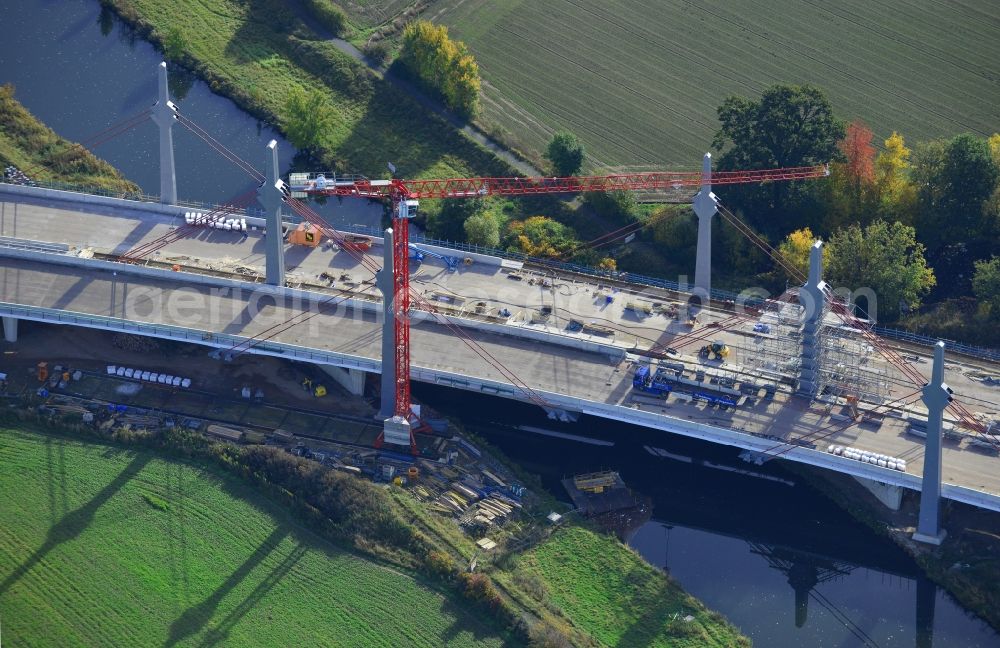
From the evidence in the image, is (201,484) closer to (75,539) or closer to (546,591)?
(75,539)

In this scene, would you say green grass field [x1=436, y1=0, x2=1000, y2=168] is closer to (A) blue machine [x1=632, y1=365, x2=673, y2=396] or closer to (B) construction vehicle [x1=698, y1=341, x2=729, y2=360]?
(B) construction vehicle [x1=698, y1=341, x2=729, y2=360]

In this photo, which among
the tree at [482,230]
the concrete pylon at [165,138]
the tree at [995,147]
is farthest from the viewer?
the tree at [482,230]

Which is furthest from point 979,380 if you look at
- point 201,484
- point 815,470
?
point 201,484

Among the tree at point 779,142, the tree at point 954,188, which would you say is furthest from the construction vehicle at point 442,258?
the tree at point 954,188

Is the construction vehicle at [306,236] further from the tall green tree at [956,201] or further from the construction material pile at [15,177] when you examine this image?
the tall green tree at [956,201]

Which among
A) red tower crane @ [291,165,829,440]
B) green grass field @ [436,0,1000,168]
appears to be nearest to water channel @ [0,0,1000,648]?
red tower crane @ [291,165,829,440]

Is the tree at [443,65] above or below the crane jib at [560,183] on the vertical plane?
above

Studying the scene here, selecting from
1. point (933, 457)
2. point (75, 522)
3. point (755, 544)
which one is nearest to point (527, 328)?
point (755, 544)
